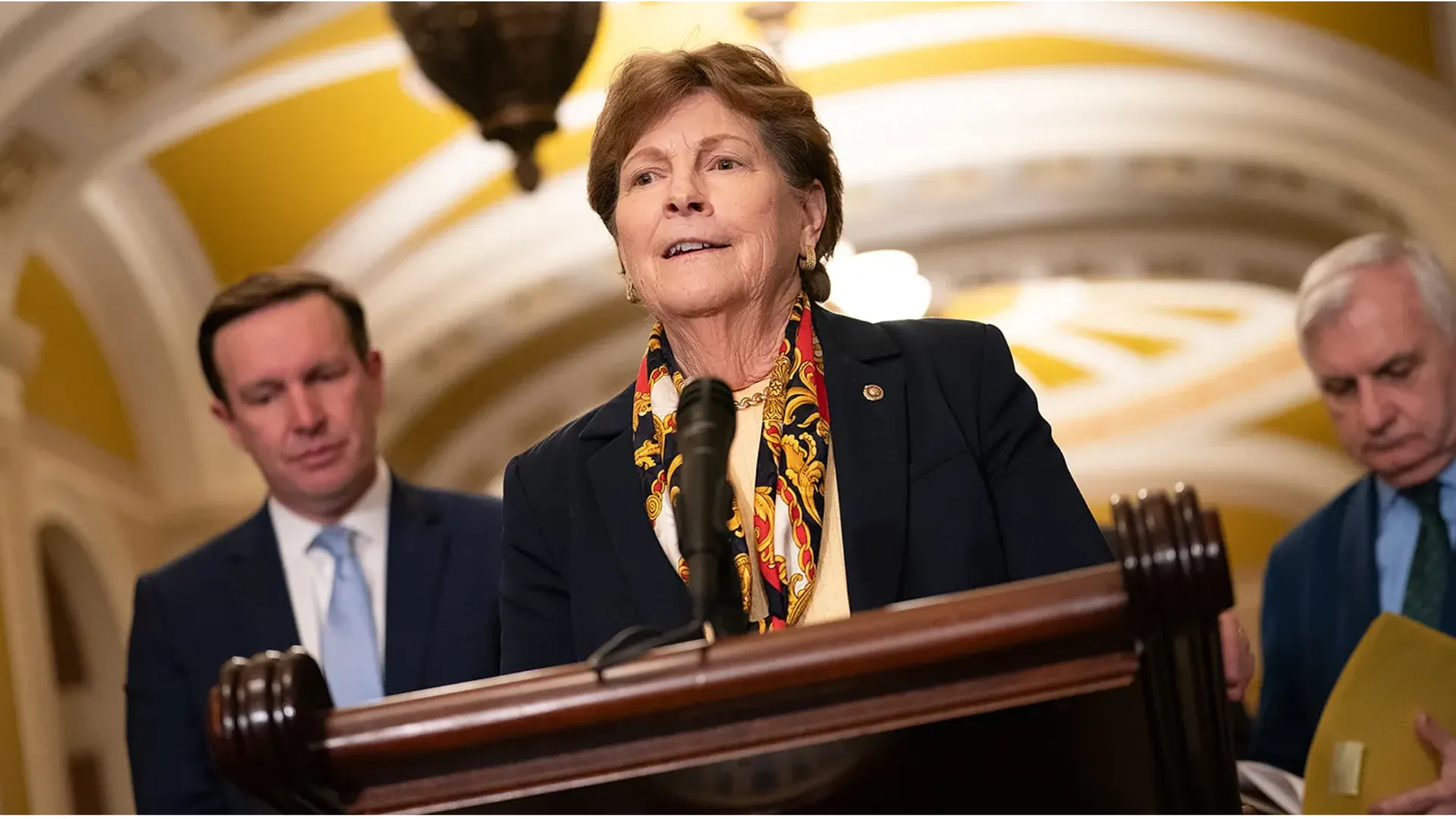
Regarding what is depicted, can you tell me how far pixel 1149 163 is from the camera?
402 inches

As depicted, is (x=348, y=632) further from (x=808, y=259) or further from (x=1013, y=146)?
(x=1013, y=146)

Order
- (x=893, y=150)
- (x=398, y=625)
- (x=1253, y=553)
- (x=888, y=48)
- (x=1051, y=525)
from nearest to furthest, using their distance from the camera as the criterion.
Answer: (x=1051, y=525)
(x=398, y=625)
(x=888, y=48)
(x=893, y=150)
(x=1253, y=553)

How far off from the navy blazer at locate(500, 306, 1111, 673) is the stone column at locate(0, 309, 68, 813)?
18.8 ft

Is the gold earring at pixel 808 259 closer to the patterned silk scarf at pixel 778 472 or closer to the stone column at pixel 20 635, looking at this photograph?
the patterned silk scarf at pixel 778 472

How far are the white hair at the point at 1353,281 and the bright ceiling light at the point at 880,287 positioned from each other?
13.6 ft

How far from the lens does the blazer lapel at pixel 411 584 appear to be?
10.6 feet

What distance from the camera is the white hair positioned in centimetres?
372

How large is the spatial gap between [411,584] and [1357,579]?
1.76 m

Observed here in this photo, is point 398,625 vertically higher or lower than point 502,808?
higher

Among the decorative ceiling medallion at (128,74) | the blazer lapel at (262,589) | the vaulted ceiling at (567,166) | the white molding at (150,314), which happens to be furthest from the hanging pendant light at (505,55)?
the white molding at (150,314)

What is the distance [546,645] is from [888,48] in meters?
7.58

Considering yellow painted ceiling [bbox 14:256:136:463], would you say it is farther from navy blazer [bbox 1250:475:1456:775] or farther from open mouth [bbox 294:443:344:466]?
navy blazer [bbox 1250:475:1456:775]

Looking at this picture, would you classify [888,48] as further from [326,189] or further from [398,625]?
[398,625]

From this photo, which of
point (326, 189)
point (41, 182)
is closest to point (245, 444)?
point (41, 182)
